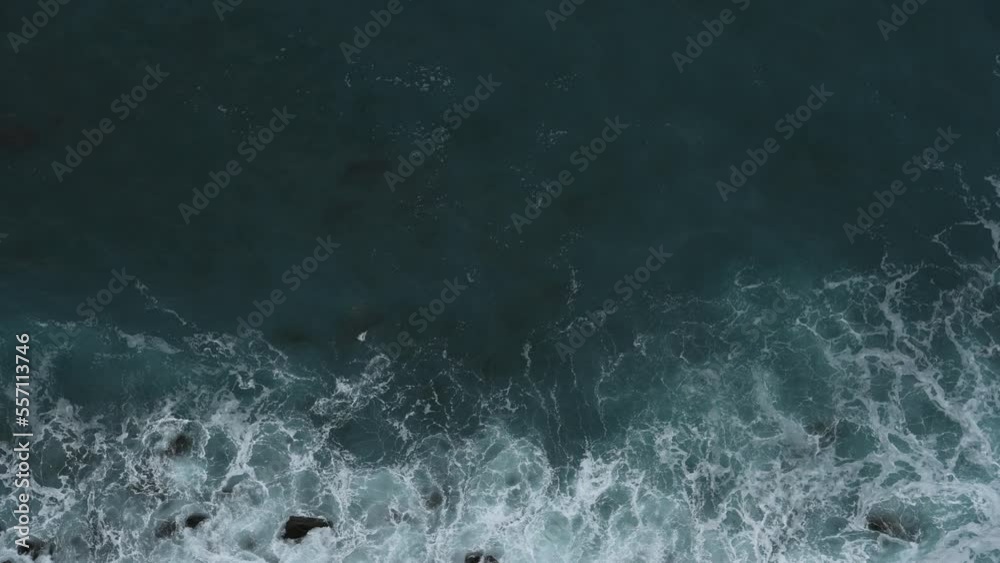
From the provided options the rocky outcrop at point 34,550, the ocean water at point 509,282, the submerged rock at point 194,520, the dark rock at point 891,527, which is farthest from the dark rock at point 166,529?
the dark rock at point 891,527

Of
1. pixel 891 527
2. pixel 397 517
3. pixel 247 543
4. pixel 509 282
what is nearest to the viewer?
pixel 247 543

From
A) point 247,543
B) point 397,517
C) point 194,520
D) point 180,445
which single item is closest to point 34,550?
point 194,520

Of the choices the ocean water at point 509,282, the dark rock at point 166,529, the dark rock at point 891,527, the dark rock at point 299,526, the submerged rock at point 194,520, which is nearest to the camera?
the dark rock at point 166,529

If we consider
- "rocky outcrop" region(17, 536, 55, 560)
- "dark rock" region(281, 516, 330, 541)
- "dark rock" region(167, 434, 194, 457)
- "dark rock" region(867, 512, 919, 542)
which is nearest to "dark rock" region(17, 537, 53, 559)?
"rocky outcrop" region(17, 536, 55, 560)

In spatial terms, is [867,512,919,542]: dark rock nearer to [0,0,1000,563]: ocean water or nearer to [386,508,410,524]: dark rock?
[0,0,1000,563]: ocean water

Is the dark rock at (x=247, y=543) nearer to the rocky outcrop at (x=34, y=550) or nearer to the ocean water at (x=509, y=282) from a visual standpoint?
the ocean water at (x=509, y=282)

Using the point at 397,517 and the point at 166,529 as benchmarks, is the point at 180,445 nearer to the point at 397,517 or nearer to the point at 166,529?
the point at 166,529

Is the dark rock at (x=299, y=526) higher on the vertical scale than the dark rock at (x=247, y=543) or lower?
higher
